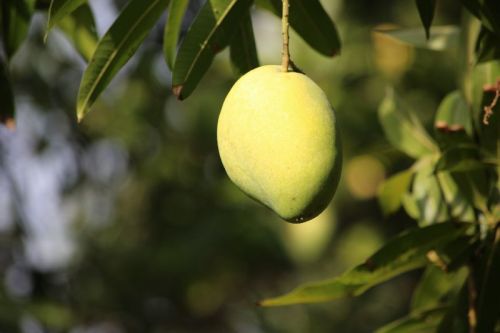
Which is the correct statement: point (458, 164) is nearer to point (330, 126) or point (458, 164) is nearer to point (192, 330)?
A: point (330, 126)

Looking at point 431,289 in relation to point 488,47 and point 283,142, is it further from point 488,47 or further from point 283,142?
point 283,142

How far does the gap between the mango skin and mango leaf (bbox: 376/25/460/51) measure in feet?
1.94

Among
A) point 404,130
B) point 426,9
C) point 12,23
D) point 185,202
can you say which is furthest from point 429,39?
point 185,202

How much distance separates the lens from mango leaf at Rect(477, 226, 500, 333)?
1.12m

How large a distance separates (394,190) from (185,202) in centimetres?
237

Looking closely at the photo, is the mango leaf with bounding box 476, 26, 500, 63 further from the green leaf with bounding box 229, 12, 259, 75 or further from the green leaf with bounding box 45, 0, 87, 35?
the green leaf with bounding box 45, 0, 87, 35

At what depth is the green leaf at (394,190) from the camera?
55.0 inches

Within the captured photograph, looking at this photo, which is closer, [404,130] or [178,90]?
[178,90]

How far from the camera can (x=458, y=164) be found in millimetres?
1155

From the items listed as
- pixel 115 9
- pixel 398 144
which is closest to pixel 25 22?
pixel 398 144

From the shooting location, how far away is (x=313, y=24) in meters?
1.16

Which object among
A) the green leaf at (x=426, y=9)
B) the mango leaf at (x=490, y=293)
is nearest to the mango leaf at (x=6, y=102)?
the green leaf at (x=426, y=9)

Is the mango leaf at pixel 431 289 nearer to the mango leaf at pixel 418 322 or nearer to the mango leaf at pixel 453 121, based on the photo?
the mango leaf at pixel 418 322

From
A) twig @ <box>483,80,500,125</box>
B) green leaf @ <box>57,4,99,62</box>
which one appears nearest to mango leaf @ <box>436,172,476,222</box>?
twig @ <box>483,80,500,125</box>
